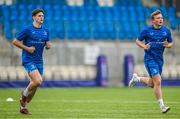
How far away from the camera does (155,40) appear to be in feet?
52.6

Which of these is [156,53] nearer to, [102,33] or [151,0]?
[102,33]

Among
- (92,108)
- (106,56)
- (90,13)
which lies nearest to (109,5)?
(90,13)

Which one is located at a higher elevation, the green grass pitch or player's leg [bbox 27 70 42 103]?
player's leg [bbox 27 70 42 103]

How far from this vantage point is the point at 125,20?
30.2 meters

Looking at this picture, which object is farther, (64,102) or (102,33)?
(102,33)

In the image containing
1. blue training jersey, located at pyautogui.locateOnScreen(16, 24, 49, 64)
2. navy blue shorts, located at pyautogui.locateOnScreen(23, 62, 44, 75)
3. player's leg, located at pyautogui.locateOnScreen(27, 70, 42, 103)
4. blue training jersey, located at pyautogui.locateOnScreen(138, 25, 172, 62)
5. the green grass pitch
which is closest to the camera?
the green grass pitch

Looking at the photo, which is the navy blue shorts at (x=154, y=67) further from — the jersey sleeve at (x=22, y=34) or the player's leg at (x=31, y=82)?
the jersey sleeve at (x=22, y=34)

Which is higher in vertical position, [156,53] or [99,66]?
[156,53]

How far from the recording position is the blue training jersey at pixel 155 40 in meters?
16.0

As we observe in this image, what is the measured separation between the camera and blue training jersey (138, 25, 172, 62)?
629 inches

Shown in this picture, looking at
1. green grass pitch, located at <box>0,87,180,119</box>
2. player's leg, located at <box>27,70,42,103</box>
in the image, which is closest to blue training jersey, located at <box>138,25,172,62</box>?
green grass pitch, located at <box>0,87,180,119</box>

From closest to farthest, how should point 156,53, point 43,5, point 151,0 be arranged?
point 156,53
point 43,5
point 151,0

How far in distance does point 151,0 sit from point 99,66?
22.0 feet

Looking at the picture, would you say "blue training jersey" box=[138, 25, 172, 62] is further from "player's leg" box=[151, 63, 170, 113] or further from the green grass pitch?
the green grass pitch
